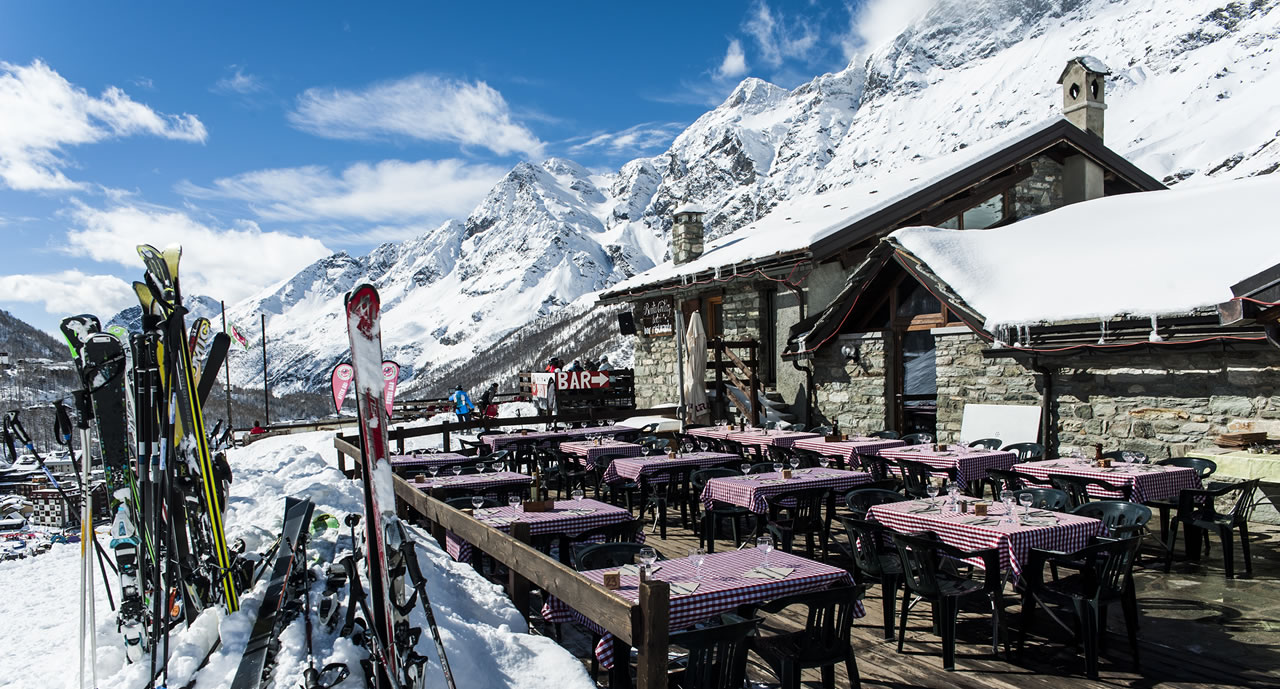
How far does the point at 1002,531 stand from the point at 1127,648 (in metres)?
0.93

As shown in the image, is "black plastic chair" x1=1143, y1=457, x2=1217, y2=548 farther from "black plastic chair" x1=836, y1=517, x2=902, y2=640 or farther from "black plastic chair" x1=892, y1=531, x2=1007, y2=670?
"black plastic chair" x1=836, y1=517, x2=902, y2=640

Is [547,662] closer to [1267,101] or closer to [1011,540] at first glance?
[1011,540]

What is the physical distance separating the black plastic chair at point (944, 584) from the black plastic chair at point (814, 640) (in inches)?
30.2

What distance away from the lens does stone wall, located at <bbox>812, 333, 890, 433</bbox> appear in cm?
1232

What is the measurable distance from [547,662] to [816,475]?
3641 mm

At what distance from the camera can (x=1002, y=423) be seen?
401 inches

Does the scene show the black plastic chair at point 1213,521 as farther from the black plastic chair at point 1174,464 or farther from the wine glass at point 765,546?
the wine glass at point 765,546

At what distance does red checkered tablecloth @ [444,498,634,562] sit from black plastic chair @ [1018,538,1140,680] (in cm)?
255

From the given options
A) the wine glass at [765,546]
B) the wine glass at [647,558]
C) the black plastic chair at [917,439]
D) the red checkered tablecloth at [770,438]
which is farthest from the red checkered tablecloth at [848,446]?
the wine glass at [647,558]

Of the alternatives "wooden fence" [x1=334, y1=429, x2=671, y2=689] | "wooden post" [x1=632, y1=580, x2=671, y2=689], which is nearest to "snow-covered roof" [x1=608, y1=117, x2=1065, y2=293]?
"wooden fence" [x1=334, y1=429, x2=671, y2=689]

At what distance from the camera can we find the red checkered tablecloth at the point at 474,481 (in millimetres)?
7512

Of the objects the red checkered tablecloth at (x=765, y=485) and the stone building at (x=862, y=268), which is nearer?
the red checkered tablecloth at (x=765, y=485)

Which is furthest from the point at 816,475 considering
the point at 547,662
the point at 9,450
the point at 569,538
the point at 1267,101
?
the point at 1267,101

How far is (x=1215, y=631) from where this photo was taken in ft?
16.1
